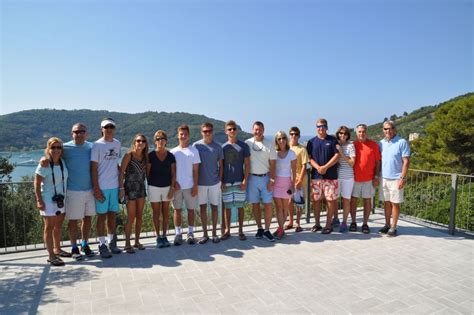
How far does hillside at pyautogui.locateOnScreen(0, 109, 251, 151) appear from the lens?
26300mm

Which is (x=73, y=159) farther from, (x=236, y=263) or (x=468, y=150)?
(x=468, y=150)

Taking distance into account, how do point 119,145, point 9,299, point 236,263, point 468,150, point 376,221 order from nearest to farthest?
1. point 9,299
2. point 236,263
3. point 119,145
4. point 376,221
5. point 468,150

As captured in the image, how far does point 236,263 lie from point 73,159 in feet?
8.90

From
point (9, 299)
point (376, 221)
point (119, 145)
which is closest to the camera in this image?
point (9, 299)

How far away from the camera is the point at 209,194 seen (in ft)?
17.4

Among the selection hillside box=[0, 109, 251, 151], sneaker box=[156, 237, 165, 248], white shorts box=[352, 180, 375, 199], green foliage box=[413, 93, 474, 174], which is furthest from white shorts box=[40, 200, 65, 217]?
green foliage box=[413, 93, 474, 174]

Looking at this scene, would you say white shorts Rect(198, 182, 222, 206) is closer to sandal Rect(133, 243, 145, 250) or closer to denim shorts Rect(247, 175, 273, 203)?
denim shorts Rect(247, 175, 273, 203)

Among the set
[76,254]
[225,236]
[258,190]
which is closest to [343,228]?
[258,190]

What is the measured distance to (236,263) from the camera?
14.7ft

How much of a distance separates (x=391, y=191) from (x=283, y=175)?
192cm

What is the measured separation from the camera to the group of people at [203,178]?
456cm

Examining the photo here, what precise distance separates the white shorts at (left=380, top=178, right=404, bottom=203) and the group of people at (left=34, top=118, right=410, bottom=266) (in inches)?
0.7

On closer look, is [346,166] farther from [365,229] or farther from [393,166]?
[365,229]

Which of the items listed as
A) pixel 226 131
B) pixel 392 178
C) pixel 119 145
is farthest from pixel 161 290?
pixel 392 178
